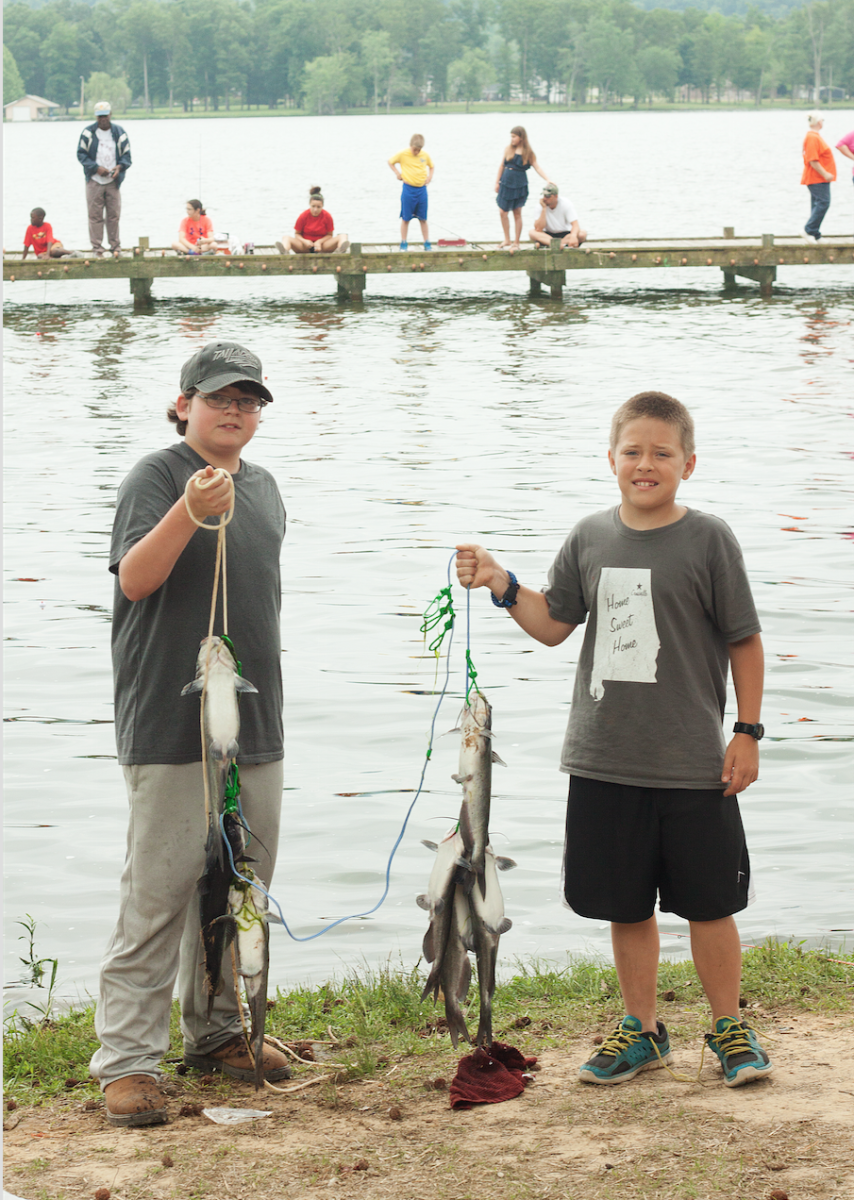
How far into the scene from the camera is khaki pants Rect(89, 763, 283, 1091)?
4.01 m

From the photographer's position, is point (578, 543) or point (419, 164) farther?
point (419, 164)

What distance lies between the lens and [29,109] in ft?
504

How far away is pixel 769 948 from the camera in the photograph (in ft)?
17.2

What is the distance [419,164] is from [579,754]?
2157 centimetres

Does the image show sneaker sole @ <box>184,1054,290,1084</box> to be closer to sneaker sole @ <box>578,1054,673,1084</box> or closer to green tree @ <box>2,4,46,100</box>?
sneaker sole @ <box>578,1054,673,1084</box>

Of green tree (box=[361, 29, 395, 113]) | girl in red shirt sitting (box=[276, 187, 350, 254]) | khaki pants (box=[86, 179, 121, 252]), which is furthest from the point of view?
green tree (box=[361, 29, 395, 113])

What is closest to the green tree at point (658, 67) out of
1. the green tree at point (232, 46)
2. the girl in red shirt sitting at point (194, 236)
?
the green tree at point (232, 46)

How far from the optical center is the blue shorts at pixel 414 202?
2478cm

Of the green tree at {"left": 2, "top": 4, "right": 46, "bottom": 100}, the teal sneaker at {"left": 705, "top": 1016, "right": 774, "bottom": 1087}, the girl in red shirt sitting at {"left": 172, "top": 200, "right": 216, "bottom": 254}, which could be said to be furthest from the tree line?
the teal sneaker at {"left": 705, "top": 1016, "right": 774, "bottom": 1087}

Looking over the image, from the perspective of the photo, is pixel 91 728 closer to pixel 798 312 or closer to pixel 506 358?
pixel 506 358

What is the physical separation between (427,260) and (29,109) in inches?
5614

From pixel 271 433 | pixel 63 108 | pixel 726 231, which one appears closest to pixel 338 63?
pixel 63 108

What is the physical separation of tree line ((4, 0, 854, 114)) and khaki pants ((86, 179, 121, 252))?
115m

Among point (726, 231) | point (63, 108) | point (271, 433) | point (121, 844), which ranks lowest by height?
point (121, 844)
